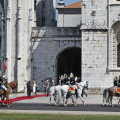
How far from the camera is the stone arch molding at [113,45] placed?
125 ft

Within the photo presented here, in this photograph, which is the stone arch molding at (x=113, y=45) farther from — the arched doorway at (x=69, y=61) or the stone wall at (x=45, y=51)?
the arched doorway at (x=69, y=61)

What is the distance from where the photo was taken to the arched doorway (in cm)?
4431

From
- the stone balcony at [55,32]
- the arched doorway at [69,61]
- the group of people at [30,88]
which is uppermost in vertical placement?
the stone balcony at [55,32]

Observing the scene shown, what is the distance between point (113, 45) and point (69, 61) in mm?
12000

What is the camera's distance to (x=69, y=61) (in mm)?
49719

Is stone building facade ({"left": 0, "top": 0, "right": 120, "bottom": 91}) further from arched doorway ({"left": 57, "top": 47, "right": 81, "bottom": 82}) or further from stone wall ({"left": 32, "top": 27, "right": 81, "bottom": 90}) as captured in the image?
arched doorway ({"left": 57, "top": 47, "right": 81, "bottom": 82})

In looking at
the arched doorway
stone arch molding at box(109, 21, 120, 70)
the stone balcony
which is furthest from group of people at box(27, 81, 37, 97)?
stone arch molding at box(109, 21, 120, 70)

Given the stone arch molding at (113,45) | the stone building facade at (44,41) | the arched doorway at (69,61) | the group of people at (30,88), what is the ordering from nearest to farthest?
the group of people at (30,88)
the stone arch molding at (113,45)
the stone building facade at (44,41)
the arched doorway at (69,61)

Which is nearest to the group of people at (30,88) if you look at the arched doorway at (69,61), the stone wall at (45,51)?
the stone wall at (45,51)

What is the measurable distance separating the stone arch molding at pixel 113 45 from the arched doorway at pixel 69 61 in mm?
6872

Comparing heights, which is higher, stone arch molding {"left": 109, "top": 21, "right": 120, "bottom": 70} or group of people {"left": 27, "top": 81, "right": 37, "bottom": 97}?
stone arch molding {"left": 109, "top": 21, "right": 120, "bottom": 70}

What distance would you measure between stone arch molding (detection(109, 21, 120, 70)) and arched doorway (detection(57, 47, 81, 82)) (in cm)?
687

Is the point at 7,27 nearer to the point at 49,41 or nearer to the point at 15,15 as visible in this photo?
the point at 15,15

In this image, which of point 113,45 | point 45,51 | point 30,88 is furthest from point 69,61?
point 30,88
